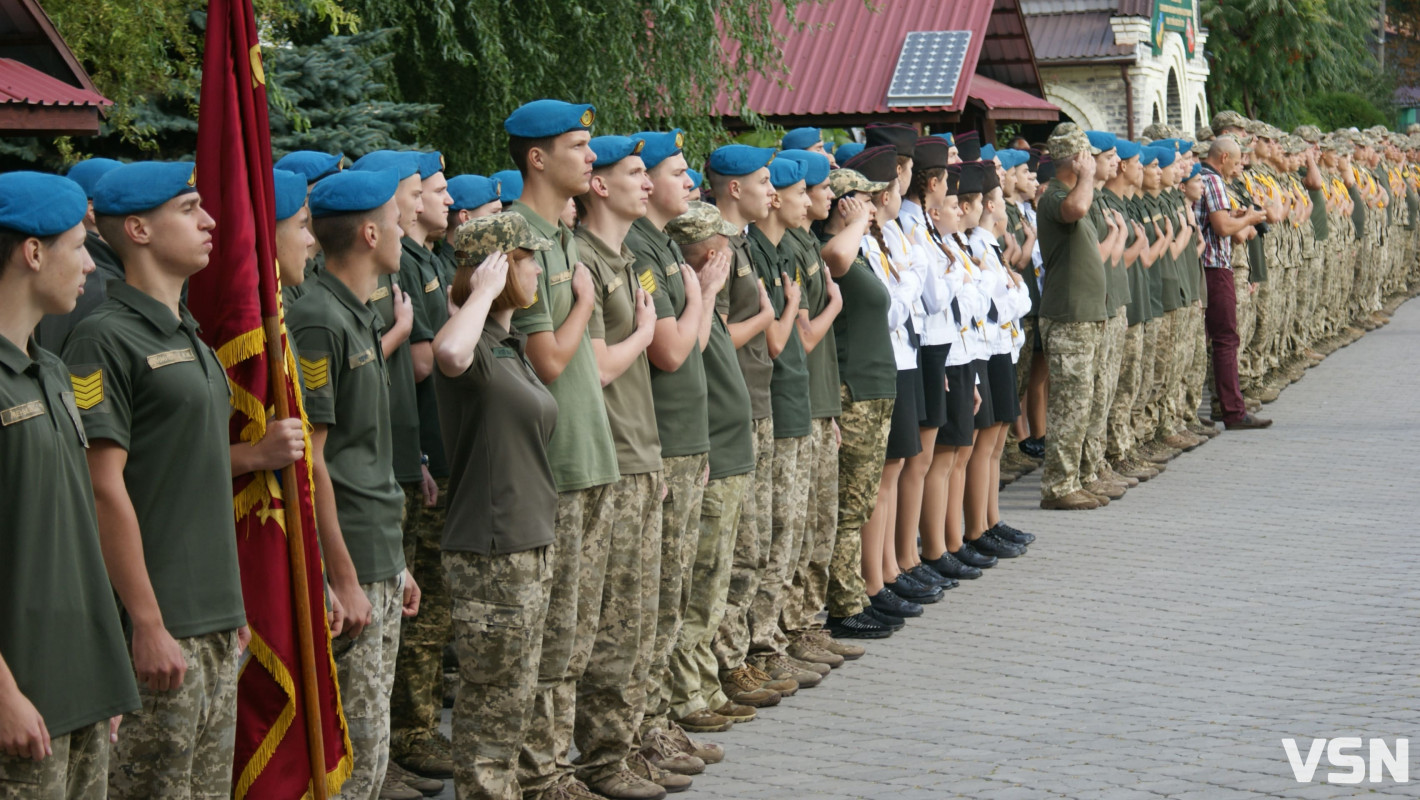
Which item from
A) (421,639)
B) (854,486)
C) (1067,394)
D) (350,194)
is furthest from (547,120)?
(1067,394)

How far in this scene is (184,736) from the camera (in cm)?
392

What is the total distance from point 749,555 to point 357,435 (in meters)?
2.62

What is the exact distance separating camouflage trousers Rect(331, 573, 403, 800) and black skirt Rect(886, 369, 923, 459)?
14.1 feet

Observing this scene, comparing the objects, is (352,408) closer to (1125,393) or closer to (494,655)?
(494,655)

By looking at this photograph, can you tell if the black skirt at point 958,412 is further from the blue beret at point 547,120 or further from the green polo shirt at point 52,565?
the green polo shirt at point 52,565

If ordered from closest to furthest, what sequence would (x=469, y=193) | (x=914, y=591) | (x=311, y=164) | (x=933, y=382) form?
(x=311, y=164) < (x=469, y=193) < (x=914, y=591) < (x=933, y=382)

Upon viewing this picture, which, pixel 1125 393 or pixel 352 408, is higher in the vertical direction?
pixel 352 408

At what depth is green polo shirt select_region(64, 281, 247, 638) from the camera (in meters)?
3.89

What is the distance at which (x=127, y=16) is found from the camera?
34.2 feet

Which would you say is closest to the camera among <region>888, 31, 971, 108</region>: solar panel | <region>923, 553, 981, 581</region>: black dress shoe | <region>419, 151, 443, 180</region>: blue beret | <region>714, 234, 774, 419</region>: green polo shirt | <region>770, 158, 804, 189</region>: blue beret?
<region>419, 151, 443, 180</region>: blue beret

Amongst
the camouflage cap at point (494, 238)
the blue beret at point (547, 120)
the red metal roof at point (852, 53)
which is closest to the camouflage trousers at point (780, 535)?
the blue beret at point (547, 120)

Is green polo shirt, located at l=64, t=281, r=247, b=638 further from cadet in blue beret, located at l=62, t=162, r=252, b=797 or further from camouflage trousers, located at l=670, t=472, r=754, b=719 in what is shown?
camouflage trousers, located at l=670, t=472, r=754, b=719

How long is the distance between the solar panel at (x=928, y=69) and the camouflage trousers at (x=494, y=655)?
16688mm

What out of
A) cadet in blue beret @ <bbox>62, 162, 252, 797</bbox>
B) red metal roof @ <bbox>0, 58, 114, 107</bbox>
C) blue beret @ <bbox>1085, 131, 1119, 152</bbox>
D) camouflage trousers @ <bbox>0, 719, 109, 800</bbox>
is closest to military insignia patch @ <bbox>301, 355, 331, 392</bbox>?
cadet in blue beret @ <bbox>62, 162, 252, 797</bbox>
